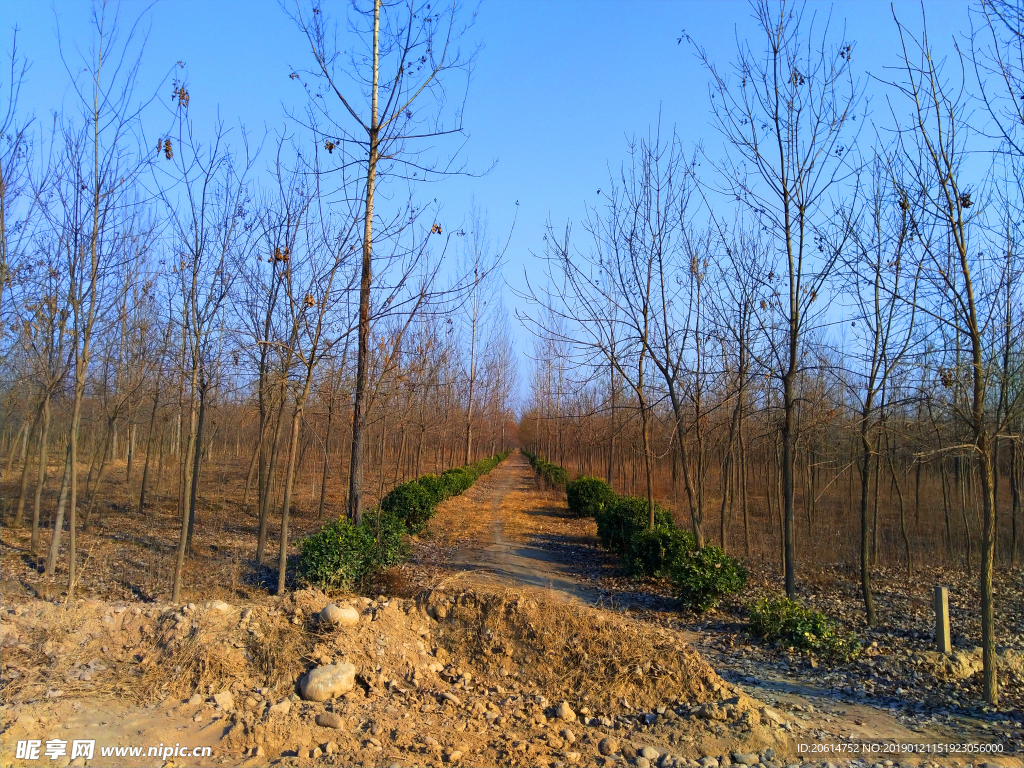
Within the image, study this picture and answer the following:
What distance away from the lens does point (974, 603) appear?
8836 millimetres

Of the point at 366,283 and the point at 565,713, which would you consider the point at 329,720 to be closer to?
the point at 565,713

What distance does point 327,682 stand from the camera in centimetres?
441

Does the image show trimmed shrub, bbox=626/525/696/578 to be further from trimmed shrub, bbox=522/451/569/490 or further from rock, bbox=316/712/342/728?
trimmed shrub, bbox=522/451/569/490

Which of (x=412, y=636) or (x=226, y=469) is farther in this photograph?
(x=226, y=469)

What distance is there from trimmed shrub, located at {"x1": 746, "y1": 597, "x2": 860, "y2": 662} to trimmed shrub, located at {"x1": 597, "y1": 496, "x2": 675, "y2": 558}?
310cm

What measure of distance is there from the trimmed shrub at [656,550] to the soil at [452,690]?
217 centimetres

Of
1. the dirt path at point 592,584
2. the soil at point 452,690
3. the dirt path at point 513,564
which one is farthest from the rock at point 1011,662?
the dirt path at point 513,564

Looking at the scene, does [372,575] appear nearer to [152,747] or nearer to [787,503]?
[152,747]

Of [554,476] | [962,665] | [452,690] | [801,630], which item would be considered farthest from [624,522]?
[554,476]

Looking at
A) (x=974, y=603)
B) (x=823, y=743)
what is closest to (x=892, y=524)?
(x=974, y=603)

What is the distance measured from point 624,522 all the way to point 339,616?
6.73 meters

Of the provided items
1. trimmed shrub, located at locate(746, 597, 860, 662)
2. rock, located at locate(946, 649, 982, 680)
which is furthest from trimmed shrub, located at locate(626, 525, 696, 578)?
rock, located at locate(946, 649, 982, 680)

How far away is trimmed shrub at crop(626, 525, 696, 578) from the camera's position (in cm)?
853

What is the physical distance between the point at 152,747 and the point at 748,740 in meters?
3.50
